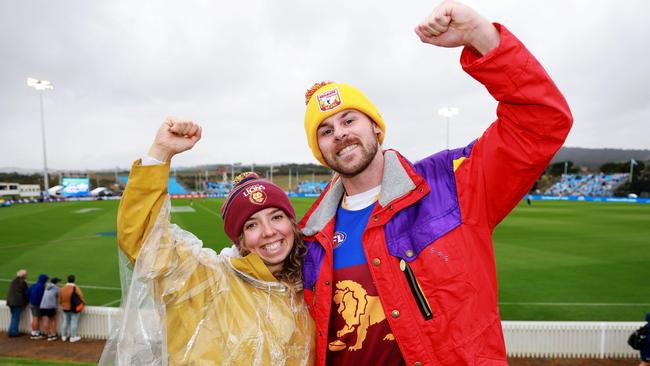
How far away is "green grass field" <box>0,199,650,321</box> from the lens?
38.0 ft

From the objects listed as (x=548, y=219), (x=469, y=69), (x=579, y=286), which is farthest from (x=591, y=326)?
(x=548, y=219)

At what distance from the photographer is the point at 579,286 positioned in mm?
13078

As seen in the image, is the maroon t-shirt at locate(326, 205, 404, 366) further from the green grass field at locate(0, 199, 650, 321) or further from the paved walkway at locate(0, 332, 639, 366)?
the green grass field at locate(0, 199, 650, 321)

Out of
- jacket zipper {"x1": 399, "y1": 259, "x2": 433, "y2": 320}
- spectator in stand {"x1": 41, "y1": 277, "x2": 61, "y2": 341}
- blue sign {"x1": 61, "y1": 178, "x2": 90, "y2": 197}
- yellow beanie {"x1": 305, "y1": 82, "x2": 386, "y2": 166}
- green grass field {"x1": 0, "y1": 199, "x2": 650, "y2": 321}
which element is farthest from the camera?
blue sign {"x1": 61, "y1": 178, "x2": 90, "y2": 197}

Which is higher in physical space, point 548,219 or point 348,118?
point 348,118

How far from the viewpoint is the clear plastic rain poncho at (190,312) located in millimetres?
2129

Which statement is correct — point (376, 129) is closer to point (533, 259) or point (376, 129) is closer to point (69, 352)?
point (69, 352)

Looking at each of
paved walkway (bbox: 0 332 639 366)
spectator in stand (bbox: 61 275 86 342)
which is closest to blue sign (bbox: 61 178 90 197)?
paved walkway (bbox: 0 332 639 366)

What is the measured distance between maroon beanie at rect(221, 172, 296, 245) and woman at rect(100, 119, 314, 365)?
0.24 m

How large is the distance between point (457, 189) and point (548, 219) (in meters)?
31.1

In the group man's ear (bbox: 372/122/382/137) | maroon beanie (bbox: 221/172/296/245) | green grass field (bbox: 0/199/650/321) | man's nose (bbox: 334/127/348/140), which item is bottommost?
green grass field (bbox: 0/199/650/321)

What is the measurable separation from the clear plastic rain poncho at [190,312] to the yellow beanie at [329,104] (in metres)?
0.97

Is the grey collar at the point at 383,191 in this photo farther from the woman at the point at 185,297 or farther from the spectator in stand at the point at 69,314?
Result: the spectator in stand at the point at 69,314

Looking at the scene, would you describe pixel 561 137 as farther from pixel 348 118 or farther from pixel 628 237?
pixel 628 237
